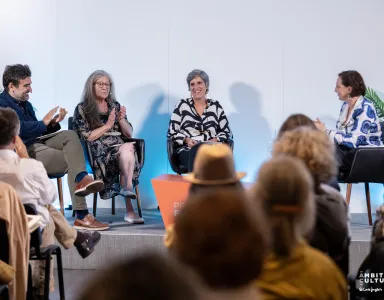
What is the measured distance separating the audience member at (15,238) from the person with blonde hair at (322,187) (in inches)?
49.0

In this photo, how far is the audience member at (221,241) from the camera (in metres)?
1.08

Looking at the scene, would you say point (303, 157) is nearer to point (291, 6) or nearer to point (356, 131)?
point (356, 131)

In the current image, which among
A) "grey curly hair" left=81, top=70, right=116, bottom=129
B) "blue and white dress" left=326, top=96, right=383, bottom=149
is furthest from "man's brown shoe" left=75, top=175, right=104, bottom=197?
"blue and white dress" left=326, top=96, right=383, bottom=149

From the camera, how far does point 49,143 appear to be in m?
5.54

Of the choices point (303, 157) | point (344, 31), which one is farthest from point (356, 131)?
point (303, 157)

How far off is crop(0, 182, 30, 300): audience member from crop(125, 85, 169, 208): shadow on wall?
3695 mm

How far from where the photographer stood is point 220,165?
2.38 metres

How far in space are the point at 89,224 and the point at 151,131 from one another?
1770 mm

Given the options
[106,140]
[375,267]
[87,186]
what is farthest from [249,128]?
[375,267]

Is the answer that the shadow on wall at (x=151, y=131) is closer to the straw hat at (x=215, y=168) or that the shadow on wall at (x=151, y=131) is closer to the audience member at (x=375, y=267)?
the audience member at (x=375, y=267)

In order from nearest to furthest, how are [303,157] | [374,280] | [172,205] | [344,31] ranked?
[303,157] → [374,280] → [172,205] → [344,31]

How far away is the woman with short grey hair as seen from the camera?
5945 mm

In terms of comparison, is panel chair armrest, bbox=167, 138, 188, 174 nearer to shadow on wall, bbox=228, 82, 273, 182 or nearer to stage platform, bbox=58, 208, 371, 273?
stage platform, bbox=58, 208, 371, 273

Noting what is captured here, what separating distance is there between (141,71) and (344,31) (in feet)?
6.54
